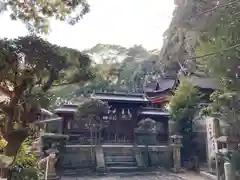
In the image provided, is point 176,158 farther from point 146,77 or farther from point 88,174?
point 146,77

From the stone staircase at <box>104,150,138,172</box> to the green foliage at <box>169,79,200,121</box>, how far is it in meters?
→ 3.37

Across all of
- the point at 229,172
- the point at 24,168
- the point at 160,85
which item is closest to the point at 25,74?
the point at 24,168

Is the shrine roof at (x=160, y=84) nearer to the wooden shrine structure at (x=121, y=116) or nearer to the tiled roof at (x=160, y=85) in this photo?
the tiled roof at (x=160, y=85)

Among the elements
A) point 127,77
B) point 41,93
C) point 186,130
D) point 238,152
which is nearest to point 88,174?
point 186,130

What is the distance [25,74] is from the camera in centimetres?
533

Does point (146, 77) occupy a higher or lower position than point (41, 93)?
higher

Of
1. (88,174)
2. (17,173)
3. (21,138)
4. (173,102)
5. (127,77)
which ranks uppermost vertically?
(127,77)

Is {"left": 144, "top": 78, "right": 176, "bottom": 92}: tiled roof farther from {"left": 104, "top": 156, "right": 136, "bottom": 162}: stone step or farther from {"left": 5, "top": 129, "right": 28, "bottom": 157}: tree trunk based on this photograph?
{"left": 5, "top": 129, "right": 28, "bottom": 157}: tree trunk

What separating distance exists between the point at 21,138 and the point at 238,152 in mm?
6070

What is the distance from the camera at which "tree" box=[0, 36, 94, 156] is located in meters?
5.01

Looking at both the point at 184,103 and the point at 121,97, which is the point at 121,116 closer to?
the point at 121,97

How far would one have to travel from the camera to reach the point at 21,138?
5.64 metres

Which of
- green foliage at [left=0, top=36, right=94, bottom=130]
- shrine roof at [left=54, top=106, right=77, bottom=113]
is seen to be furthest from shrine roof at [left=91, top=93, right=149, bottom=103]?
green foliage at [left=0, top=36, right=94, bottom=130]

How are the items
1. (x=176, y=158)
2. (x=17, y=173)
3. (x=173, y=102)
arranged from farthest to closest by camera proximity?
(x=173, y=102)
(x=176, y=158)
(x=17, y=173)
